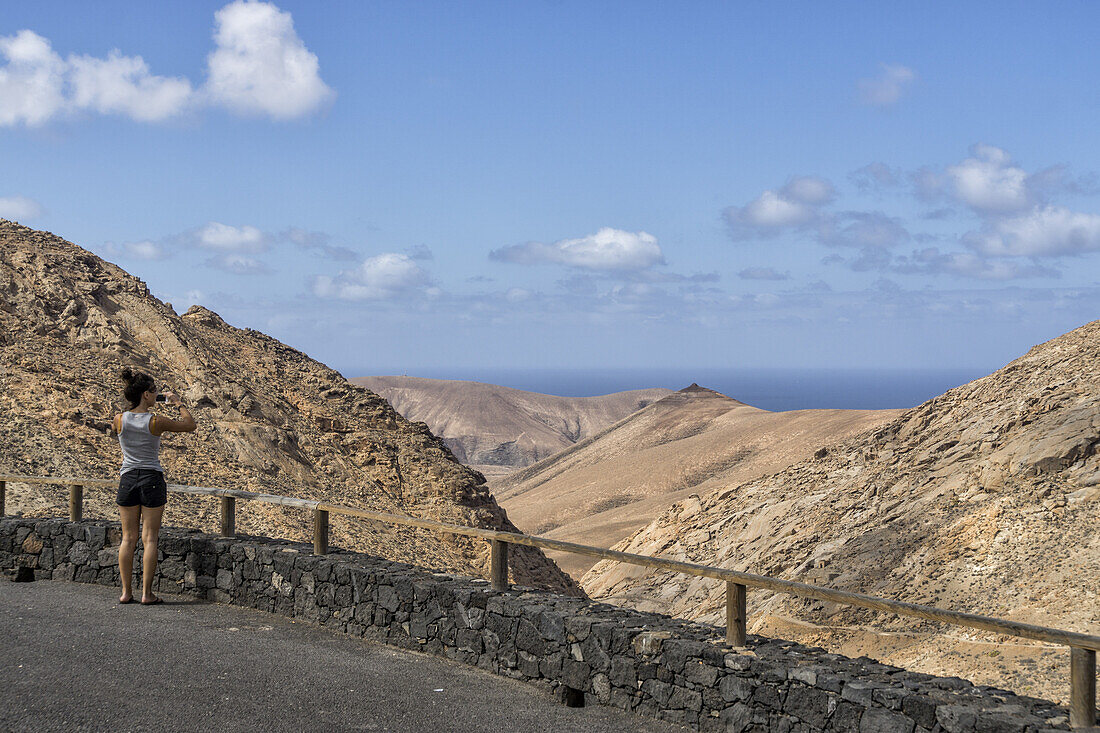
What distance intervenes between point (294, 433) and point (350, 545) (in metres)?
6.42

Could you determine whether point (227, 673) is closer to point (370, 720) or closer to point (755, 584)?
point (370, 720)

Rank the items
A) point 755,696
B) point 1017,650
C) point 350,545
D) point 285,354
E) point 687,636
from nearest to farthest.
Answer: point 755,696
point 687,636
point 1017,650
point 350,545
point 285,354

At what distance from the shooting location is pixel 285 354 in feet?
94.6

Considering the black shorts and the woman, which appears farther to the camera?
the black shorts

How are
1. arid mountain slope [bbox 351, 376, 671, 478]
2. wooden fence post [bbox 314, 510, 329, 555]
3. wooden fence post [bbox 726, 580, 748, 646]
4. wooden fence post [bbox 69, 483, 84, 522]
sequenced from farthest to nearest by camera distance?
1. arid mountain slope [bbox 351, 376, 671, 478]
2. wooden fence post [bbox 69, 483, 84, 522]
3. wooden fence post [bbox 314, 510, 329, 555]
4. wooden fence post [bbox 726, 580, 748, 646]

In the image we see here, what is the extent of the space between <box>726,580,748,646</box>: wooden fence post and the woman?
540 cm

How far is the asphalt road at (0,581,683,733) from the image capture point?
6.78 meters

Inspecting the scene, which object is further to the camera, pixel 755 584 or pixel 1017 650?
pixel 1017 650

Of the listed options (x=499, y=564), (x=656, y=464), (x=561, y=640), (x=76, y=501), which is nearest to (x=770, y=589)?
(x=561, y=640)

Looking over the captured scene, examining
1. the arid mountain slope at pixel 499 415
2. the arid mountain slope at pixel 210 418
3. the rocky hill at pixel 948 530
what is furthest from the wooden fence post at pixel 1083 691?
the arid mountain slope at pixel 499 415

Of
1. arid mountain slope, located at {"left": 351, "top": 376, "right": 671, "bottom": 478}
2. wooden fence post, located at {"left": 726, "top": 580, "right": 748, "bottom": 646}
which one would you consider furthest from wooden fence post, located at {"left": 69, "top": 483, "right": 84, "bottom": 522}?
arid mountain slope, located at {"left": 351, "top": 376, "right": 671, "bottom": 478}

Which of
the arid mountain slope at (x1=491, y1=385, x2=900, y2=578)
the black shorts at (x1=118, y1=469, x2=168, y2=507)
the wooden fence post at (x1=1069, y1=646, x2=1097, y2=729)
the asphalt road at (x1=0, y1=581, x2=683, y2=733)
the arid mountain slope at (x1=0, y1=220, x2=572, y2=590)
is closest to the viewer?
the wooden fence post at (x1=1069, y1=646, x2=1097, y2=729)

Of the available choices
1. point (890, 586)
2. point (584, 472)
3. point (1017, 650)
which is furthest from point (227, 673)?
point (584, 472)

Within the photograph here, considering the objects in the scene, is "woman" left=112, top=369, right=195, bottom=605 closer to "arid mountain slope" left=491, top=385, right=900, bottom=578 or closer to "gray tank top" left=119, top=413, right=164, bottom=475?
"gray tank top" left=119, top=413, right=164, bottom=475
